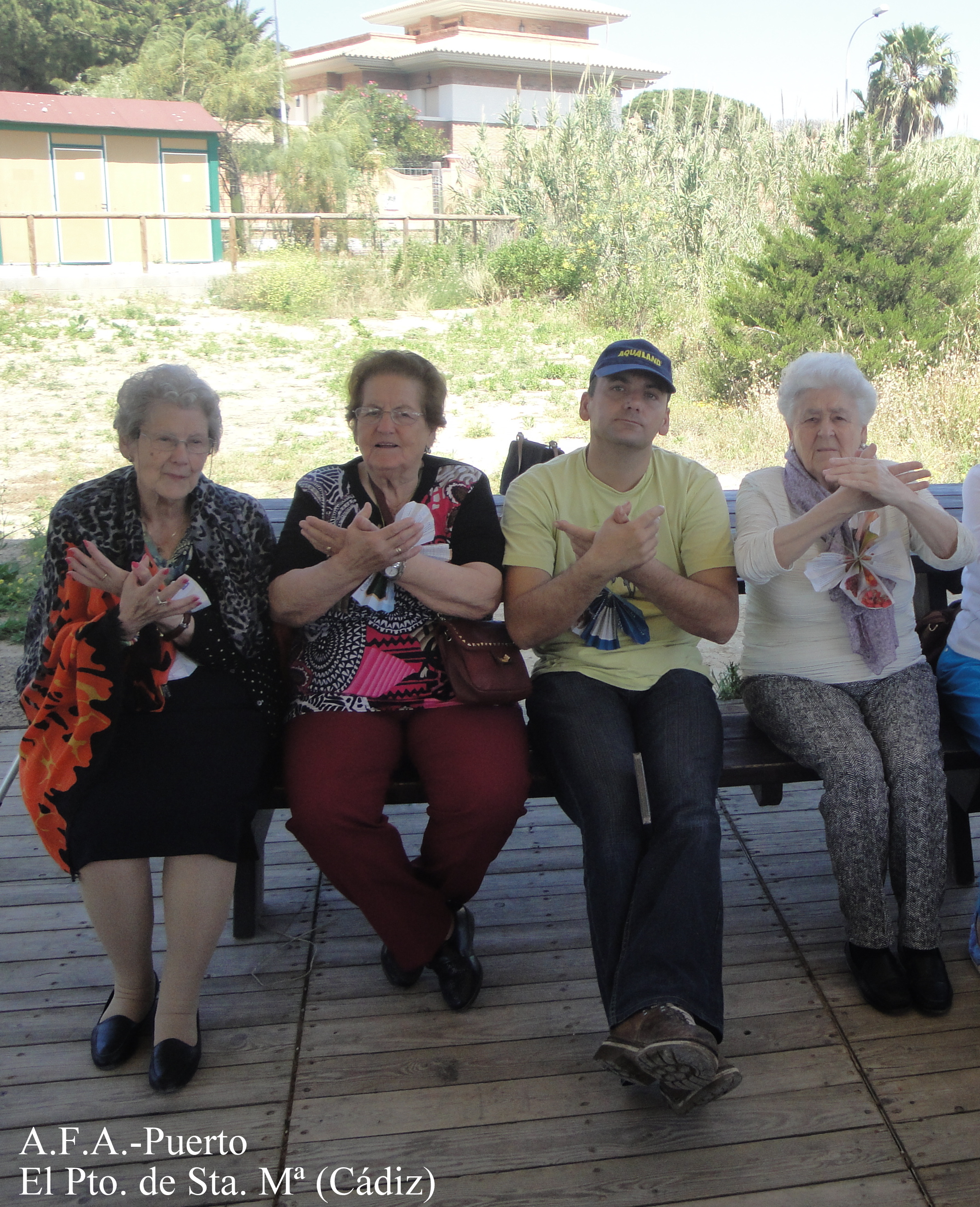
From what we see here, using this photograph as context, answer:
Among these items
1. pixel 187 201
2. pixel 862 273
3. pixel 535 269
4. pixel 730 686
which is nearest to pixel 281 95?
pixel 187 201

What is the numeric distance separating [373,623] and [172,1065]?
37.9 inches

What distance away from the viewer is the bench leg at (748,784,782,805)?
96.7 inches

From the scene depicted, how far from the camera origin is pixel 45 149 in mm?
19234

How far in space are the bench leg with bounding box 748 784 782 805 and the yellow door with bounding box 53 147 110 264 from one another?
19099 mm

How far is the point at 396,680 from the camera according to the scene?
2.30 m

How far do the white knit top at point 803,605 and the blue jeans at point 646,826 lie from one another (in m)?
0.26

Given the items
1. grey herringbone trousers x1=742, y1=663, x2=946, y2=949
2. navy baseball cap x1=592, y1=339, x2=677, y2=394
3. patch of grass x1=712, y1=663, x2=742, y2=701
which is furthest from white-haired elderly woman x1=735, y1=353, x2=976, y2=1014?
patch of grass x1=712, y1=663, x2=742, y2=701

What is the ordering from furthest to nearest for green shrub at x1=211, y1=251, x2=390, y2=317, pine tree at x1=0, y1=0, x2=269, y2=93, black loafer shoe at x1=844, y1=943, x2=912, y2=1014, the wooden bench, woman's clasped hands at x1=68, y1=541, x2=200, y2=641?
pine tree at x1=0, y1=0, x2=269, y2=93 < green shrub at x1=211, y1=251, x2=390, y2=317 < the wooden bench < black loafer shoe at x1=844, y1=943, x2=912, y2=1014 < woman's clasped hands at x1=68, y1=541, x2=200, y2=641

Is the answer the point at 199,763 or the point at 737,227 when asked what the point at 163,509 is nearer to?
the point at 199,763

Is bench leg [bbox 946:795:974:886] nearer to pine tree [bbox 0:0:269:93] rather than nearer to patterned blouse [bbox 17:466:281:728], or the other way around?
patterned blouse [bbox 17:466:281:728]

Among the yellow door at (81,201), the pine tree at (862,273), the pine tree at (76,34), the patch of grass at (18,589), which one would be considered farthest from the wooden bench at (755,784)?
the pine tree at (76,34)

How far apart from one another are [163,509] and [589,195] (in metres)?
11.6

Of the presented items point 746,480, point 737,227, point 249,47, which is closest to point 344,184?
point 249,47

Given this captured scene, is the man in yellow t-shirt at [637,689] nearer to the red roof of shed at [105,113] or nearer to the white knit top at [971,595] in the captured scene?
the white knit top at [971,595]
